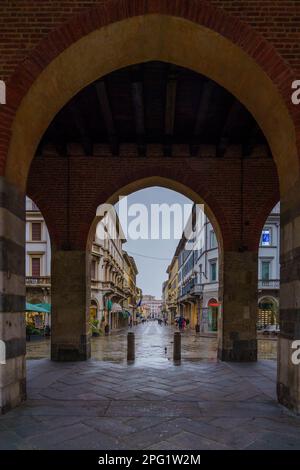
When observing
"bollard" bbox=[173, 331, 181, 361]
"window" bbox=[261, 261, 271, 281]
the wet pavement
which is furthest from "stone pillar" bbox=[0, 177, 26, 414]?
"window" bbox=[261, 261, 271, 281]

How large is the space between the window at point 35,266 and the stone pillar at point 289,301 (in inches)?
999

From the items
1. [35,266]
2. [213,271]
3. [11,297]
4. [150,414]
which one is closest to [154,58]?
[11,297]

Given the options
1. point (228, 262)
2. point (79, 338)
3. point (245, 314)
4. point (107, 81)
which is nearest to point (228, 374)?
point (245, 314)

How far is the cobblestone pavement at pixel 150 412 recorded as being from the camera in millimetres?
4430

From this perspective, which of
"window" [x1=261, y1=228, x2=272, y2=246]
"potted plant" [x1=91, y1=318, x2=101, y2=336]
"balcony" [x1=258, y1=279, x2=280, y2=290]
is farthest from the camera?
"window" [x1=261, y1=228, x2=272, y2=246]

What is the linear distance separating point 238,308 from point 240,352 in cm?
136

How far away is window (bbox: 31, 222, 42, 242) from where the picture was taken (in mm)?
29172

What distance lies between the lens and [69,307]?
11211 millimetres

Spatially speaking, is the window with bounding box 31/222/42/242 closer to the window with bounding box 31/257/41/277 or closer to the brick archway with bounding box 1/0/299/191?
the window with bounding box 31/257/41/277

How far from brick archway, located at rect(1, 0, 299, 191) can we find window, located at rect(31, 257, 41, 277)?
2387 cm

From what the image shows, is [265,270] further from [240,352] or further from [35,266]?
[240,352]

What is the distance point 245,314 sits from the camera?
37.0ft

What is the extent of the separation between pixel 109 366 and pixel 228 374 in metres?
3.32

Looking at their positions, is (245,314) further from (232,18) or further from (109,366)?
(232,18)
